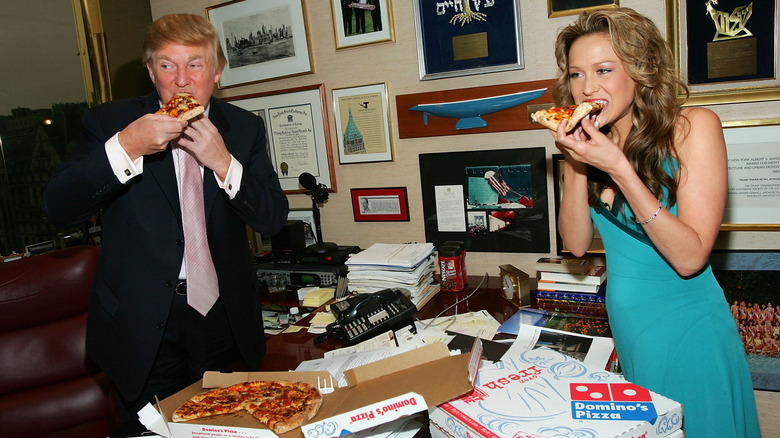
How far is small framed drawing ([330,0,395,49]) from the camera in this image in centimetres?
261

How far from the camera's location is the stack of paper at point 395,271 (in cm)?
227

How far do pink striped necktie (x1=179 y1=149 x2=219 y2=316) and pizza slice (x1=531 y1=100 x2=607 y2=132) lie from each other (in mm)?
1149

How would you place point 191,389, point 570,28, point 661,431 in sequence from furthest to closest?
point 570,28 → point 191,389 → point 661,431

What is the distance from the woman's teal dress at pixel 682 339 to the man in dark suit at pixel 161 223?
1.14m

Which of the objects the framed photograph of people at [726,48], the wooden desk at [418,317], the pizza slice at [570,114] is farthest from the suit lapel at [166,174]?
the framed photograph of people at [726,48]

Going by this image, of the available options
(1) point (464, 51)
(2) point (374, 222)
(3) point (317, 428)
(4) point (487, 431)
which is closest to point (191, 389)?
(3) point (317, 428)

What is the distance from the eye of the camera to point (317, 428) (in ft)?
3.51

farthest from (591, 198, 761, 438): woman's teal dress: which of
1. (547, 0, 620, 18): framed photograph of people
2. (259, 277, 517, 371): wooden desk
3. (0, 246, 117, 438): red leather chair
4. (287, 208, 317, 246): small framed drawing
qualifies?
(0, 246, 117, 438): red leather chair

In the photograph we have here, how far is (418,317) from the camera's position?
216 centimetres

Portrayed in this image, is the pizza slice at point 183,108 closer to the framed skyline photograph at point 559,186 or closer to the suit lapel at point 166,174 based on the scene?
the suit lapel at point 166,174

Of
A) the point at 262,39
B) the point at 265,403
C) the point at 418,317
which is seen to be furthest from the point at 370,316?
the point at 262,39

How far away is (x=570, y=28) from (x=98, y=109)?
1.54 m

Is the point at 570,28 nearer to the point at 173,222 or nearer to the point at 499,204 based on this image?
the point at 499,204

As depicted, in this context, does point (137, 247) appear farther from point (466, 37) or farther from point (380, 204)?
point (466, 37)
